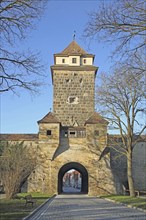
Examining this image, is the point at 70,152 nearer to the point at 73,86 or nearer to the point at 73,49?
the point at 73,86

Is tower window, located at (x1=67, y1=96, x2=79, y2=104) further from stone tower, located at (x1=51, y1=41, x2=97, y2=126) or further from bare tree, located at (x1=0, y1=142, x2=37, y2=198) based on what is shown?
bare tree, located at (x1=0, y1=142, x2=37, y2=198)

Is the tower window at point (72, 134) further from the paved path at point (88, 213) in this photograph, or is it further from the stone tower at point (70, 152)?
the paved path at point (88, 213)

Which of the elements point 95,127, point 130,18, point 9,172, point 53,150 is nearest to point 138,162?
point 95,127

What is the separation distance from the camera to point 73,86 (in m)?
42.4

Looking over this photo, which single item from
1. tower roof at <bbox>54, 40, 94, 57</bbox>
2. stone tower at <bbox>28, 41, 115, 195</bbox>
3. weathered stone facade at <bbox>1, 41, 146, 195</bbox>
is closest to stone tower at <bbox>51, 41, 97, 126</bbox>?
tower roof at <bbox>54, 40, 94, 57</bbox>

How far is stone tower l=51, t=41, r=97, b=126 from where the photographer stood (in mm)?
41625

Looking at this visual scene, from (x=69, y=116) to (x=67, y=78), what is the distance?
4599 mm

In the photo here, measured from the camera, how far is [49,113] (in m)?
39.1

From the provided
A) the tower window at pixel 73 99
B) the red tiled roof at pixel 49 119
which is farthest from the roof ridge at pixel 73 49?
the red tiled roof at pixel 49 119

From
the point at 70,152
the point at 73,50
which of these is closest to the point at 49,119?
the point at 70,152

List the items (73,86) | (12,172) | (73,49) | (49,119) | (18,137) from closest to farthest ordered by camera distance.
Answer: (12,172) < (49,119) < (18,137) < (73,86) < (73,49)

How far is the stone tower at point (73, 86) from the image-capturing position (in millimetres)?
41625

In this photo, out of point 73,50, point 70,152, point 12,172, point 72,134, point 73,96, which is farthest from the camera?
point 73,50

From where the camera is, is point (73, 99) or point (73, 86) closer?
point (73, 99)
